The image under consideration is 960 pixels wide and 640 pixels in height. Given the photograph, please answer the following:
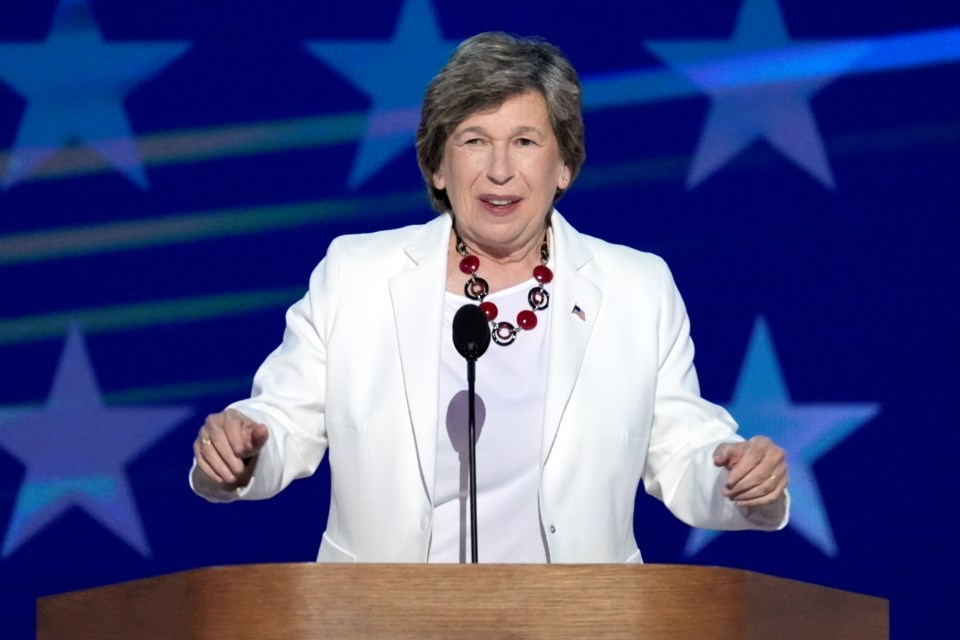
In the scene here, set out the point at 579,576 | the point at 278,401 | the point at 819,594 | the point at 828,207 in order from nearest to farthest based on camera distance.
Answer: the point at 579,576 → the point at 819,594 → the point at 278,401 → the point at 828,207

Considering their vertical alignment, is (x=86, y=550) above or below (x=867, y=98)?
below

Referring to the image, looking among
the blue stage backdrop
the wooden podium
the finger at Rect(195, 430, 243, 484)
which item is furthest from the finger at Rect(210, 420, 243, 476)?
the blue stage backdrop

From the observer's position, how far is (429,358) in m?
2.33

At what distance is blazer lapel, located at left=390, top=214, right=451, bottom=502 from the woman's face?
0.26 feet

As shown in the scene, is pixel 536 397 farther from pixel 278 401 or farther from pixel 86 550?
pixel 86 550

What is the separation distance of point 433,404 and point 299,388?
218 millimetres

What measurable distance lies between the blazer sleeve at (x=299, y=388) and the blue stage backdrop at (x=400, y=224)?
900 millimetres

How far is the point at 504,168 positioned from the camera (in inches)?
94.2

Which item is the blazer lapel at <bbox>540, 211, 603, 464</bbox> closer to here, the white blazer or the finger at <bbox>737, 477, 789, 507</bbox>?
the white blazer

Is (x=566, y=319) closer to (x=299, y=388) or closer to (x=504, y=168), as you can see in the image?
(x=504, y=168)

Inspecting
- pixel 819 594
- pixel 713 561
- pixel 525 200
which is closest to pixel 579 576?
pixel 819 594

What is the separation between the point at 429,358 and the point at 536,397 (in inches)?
7.1

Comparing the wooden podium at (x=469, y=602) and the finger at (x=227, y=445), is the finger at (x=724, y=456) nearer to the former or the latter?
the wooden podium at (x=469, y=602)

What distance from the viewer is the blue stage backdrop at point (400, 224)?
3.26m
